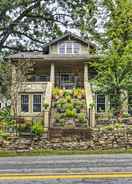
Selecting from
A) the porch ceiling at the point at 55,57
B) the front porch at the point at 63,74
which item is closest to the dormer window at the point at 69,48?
the front porch at the point at 63,74

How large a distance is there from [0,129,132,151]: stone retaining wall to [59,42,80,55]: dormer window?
19954 mm

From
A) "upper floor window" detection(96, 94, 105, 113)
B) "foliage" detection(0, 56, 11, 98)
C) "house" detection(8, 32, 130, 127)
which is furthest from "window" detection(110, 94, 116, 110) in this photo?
"foliage" detection(0, 56, 11, 98)

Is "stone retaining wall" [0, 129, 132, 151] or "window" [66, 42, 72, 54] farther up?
"window" [66, 42, 72, 54]

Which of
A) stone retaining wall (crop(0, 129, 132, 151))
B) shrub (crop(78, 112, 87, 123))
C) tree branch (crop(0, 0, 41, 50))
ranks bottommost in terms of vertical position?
stone retaining wall (crop(0, 129, 132, 151))

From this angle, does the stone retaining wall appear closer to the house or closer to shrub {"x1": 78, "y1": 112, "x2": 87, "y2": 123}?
shrub {"x1": 78, "y1": 112, "x2": 87, "y2": 123}

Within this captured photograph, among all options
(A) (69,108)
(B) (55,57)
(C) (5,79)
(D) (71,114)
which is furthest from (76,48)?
(D) (71,114)

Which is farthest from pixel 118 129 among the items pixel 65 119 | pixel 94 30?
pixel 94 30

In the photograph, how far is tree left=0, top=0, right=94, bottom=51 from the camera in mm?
51750

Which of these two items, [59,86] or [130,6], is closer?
[130,6]

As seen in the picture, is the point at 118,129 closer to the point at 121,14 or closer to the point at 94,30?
the point at 121,14

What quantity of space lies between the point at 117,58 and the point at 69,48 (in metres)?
10.7

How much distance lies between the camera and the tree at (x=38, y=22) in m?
51.8

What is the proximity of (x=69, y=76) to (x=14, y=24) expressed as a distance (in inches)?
480

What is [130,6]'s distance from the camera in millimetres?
37125
